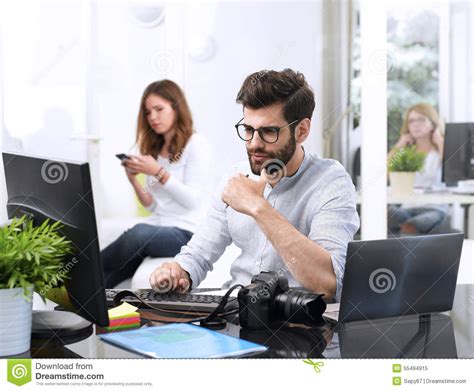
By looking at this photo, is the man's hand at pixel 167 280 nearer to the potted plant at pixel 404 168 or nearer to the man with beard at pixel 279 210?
the man with beard at pixel 279 210

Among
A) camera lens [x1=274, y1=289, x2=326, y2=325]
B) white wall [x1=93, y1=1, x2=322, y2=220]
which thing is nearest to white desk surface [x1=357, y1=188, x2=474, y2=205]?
white wall [x1=93, y1=1, x2=322, y2=220]

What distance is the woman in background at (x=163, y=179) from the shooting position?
3186 mm

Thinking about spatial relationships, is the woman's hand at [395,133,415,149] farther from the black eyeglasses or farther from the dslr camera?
the dslr camera

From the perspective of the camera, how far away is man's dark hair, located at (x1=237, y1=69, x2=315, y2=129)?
6.94 ft

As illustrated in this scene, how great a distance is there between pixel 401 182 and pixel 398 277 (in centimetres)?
249

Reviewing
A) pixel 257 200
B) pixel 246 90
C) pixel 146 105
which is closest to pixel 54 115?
pixel 146 105

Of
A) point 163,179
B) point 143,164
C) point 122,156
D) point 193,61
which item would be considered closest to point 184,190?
point 163,179

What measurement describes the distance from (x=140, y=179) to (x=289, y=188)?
5.46 ft

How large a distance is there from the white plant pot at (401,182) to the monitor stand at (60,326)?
104 inches

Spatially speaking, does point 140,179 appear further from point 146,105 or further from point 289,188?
point 289,188

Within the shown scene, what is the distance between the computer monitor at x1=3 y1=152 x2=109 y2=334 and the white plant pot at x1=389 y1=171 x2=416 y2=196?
264cm

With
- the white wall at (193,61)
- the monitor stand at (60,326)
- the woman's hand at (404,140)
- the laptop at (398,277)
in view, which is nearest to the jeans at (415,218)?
the woman's hand at (404,140)
